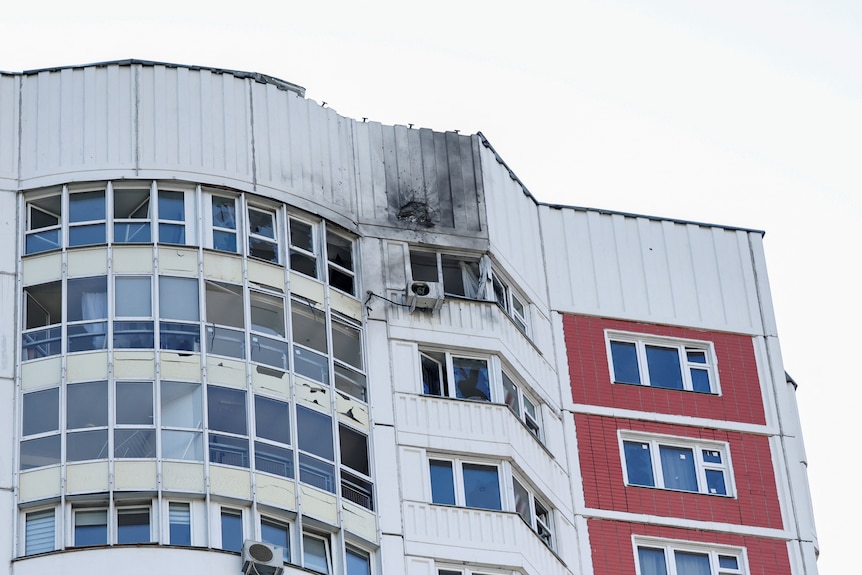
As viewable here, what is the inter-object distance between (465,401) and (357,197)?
5063mm

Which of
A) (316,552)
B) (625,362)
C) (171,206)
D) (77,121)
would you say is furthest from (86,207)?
(625,362)

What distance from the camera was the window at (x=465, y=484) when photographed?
142ft

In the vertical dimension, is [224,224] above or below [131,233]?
above

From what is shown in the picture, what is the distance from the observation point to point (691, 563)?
46.1m

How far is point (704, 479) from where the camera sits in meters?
47.4

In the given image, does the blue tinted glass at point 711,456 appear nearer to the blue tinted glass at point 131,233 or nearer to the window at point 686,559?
the window at point 686,559

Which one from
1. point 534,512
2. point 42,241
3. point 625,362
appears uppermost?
point 42,241

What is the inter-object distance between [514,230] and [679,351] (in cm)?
461

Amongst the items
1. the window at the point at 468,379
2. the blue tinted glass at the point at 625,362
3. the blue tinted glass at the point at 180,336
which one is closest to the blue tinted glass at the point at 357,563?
the window at the point at 468,379

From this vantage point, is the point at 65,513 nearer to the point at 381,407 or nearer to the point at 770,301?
the point at 381,407

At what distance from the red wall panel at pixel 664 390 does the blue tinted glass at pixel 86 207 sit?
1091 cm

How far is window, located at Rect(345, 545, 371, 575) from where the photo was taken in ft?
135

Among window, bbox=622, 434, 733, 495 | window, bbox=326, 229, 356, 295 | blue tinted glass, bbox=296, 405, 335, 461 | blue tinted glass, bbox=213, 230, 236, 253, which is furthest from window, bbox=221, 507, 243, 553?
window, bbox=622, 434, 733, 495

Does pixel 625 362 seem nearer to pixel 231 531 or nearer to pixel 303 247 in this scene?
pixel 303 247
